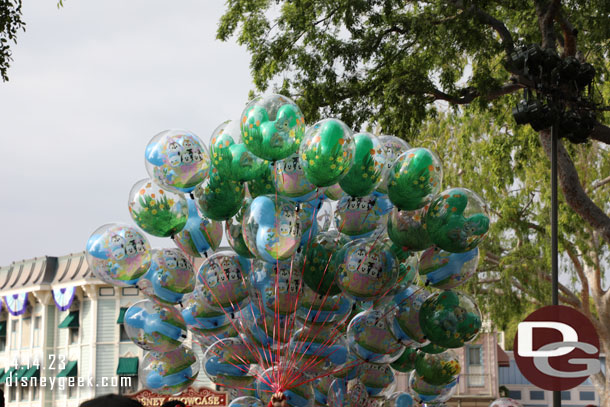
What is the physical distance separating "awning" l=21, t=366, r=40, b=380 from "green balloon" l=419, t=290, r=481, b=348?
30238 mm

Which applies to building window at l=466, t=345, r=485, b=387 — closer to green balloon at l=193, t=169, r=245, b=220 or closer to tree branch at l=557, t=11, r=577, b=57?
tree branch at l=557, t=11, r=577, b=57

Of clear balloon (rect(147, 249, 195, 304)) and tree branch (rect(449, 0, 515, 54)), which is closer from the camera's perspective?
clear balloon (rect(147, 249, 195, 304))

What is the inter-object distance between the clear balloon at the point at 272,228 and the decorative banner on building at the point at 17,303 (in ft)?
104

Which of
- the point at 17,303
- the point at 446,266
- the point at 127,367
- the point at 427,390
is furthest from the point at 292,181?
the point at 17,303

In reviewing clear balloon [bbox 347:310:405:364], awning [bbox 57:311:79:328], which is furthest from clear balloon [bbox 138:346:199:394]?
awning [bbox 57:311:79:328]

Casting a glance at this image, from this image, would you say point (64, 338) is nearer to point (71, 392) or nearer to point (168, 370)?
point (71, 392)

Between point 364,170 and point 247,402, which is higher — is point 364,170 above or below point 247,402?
above

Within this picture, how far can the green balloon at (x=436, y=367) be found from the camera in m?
11.7

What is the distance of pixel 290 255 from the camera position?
9.55 m

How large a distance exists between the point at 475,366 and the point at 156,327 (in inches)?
1355

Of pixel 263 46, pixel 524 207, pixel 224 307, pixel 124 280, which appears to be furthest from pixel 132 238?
pixel 524 207

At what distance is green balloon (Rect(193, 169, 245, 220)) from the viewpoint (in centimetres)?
1021

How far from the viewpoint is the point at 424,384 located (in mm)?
11836

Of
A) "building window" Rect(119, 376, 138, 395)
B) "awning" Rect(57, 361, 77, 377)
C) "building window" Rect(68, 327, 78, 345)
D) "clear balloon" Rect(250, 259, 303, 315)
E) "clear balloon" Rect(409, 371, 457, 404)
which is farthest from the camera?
"building window" Rect(68, 327, 78, 345)
